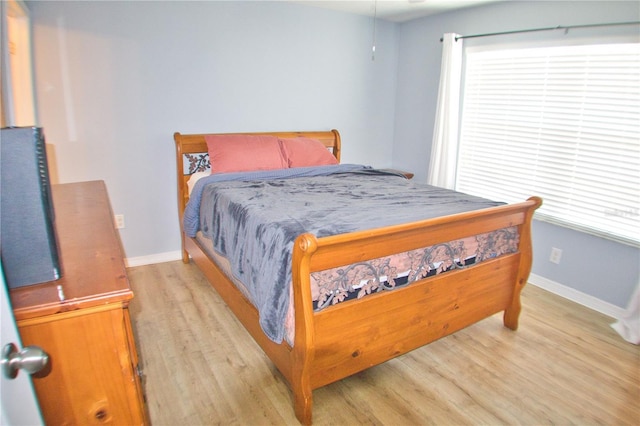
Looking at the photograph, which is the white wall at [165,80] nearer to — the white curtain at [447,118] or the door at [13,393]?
the white curtain at [447,118]

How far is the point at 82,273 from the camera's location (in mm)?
1048

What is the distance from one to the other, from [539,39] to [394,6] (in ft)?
4.16

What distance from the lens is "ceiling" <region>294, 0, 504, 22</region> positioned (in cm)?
334

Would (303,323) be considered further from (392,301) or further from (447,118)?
(447,118)

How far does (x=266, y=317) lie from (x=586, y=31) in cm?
284

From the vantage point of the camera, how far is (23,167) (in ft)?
2.90

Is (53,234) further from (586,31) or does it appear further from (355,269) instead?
(586,31)

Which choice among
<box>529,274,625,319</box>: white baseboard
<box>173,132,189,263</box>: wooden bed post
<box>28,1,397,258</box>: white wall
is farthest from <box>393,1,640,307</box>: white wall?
<box>173,132,189,263</box>: wooden bed post

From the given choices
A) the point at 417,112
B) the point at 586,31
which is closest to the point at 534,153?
the point at 586,31

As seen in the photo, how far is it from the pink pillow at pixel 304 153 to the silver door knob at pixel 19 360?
2.76m

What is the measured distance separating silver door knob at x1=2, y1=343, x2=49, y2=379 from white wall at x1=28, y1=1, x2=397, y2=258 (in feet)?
8.77

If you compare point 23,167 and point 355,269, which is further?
point 355,269

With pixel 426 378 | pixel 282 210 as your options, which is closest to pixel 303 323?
pixel 282 210

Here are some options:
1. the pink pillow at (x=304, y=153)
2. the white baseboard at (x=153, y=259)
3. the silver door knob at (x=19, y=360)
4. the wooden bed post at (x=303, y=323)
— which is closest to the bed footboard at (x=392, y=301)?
the wooden bed post at (x=303, y=323)
